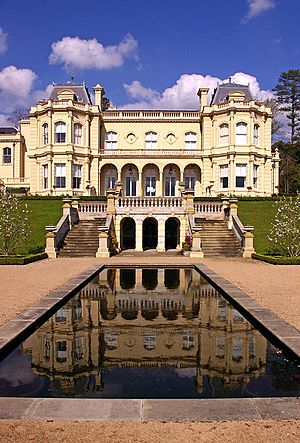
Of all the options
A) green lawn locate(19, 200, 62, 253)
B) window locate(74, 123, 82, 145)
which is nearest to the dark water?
green lawn locate(19, 200, 62, 253)

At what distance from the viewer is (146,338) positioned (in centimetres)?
805

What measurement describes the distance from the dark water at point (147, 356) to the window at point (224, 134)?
1468 inches

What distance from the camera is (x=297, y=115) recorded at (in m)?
68.0

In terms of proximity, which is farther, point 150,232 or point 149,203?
point 150,232

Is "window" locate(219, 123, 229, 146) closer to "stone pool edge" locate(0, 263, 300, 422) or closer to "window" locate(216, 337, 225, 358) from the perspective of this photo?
"window" locate(216, 337, 225, 358)

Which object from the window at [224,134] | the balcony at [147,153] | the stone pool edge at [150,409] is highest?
the window at [224,134]

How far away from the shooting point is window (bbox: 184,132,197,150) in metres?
49.8

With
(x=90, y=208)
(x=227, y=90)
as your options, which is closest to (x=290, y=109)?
(x=227, y=90)

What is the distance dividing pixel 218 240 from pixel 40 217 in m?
15.3

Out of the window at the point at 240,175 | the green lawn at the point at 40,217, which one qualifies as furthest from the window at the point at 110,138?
the window at the point at 240,175

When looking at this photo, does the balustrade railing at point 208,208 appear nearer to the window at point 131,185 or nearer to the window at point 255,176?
the window at point 255,176

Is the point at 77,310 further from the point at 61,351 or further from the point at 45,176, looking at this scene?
the point at 45,176

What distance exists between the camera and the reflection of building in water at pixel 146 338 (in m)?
6.59

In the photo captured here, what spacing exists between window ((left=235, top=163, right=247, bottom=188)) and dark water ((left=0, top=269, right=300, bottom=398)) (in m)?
35.4
